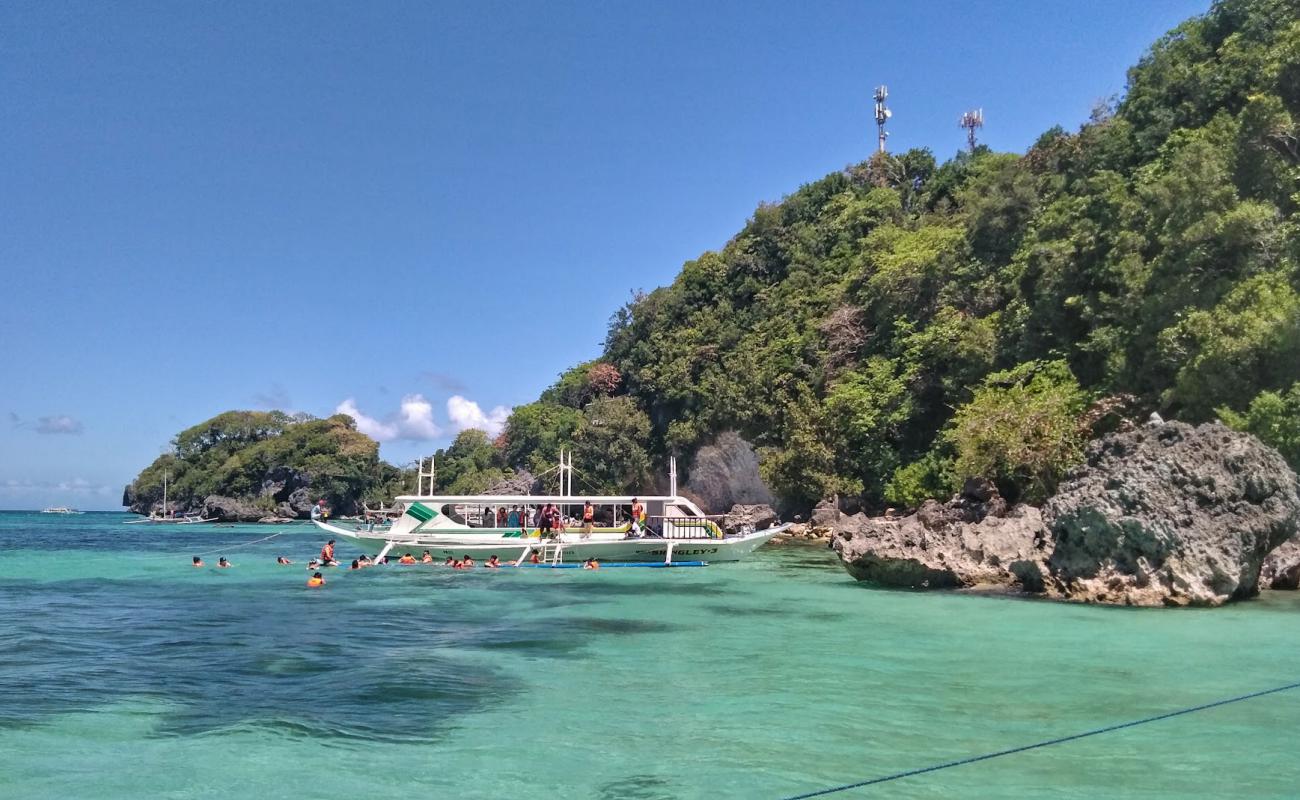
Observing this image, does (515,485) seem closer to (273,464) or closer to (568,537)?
(568,537)

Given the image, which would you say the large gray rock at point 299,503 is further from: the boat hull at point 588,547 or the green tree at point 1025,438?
the green tree at point 1025,438

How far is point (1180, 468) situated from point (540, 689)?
36.8 feet

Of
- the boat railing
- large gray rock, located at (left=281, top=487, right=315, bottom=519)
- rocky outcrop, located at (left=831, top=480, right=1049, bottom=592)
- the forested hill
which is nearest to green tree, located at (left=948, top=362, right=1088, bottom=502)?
the forested hill

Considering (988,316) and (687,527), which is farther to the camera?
(988,316)

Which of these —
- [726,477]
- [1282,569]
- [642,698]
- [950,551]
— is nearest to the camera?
[642,698]

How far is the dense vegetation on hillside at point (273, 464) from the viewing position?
81062 mm

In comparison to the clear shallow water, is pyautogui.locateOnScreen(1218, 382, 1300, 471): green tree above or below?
above

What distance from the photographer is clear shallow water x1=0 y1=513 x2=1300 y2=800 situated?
6664 mm

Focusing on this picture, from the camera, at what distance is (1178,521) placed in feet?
46.1

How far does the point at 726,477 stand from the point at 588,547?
55.9ft

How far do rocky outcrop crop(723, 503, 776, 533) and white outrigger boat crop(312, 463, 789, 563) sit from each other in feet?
32.6

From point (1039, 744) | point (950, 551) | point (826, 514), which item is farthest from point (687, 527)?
point (1039, 744)

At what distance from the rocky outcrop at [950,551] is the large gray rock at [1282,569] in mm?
3882

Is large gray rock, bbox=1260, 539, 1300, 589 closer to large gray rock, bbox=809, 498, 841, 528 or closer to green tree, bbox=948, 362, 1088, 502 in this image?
green tree, bbox=948, 362, 1088, 502
